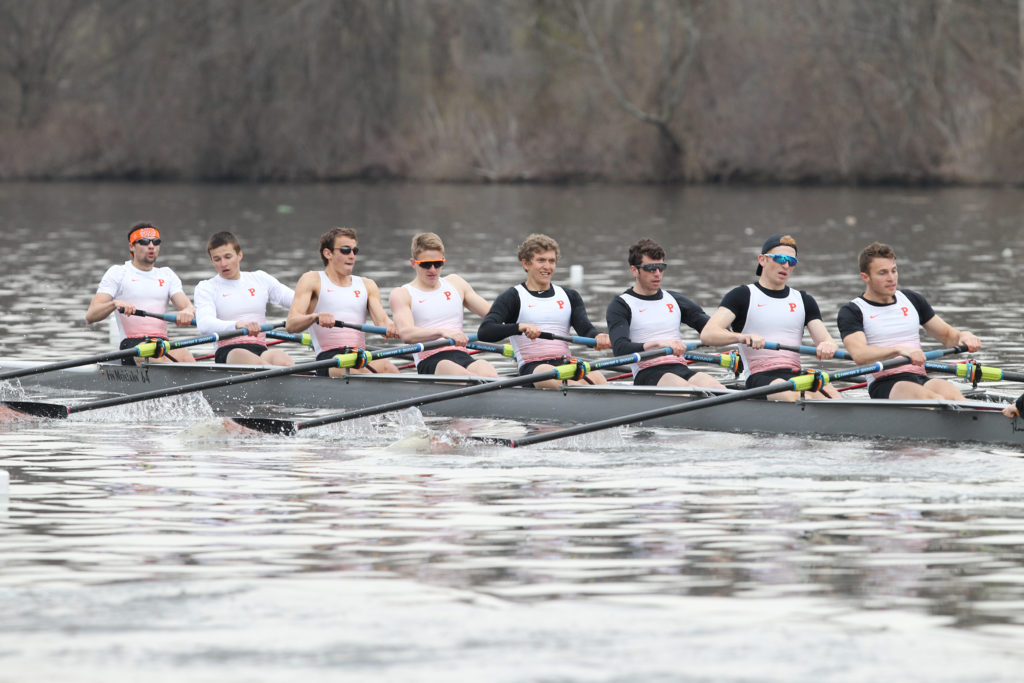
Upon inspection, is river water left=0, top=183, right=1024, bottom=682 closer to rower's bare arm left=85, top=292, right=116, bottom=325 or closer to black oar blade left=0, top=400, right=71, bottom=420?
black oar blade left=0, top=400, right=71, bottom=420

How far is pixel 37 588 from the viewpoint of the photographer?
684cm

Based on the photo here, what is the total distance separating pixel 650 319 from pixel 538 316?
0.80 m

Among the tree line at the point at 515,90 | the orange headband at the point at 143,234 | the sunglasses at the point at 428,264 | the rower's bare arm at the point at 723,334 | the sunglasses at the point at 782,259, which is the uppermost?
the tree line at the point at 515,90

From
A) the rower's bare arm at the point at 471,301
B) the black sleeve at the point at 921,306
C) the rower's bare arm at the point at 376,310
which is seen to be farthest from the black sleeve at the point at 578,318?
the black sleeve at the point at 921,306

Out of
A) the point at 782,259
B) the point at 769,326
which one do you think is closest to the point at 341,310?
the point at 769,326

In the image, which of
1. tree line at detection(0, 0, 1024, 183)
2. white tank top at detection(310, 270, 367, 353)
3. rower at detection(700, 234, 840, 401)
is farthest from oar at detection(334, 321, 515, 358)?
tree line at detection(0, 0, 1024, 183)

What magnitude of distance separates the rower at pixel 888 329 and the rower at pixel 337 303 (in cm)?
337

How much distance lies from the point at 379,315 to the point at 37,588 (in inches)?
239

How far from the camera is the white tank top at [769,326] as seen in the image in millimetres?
11328

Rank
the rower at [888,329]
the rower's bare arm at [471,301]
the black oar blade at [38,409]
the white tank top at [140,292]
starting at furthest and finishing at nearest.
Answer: the white tank top at [140,292], the rower's bare arm at [471,301], the black oar blade at [38,409], the rower at [888,329]

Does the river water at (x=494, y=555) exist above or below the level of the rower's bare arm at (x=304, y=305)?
below

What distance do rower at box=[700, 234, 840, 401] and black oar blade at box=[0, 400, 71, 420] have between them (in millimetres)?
4322

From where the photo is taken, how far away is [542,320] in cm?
1208

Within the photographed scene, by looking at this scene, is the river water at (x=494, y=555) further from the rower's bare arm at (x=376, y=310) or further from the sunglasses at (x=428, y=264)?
the sunglasses at (x=428, y=264)
